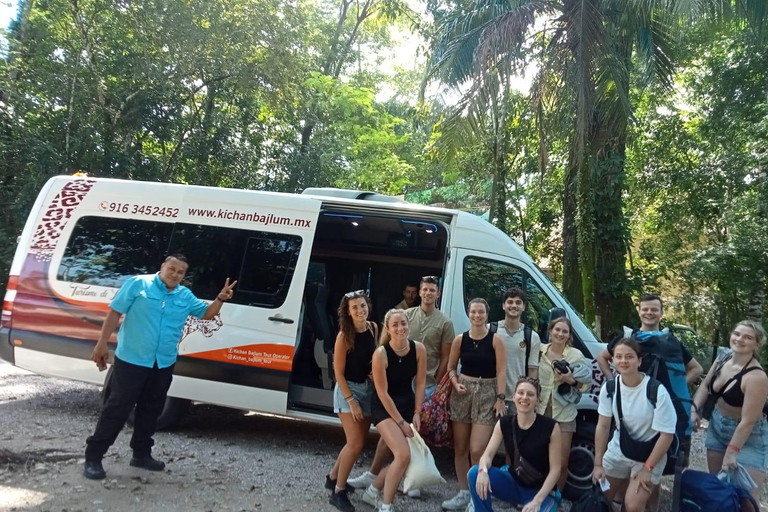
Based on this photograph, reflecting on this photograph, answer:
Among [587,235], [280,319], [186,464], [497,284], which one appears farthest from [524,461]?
[587,235]

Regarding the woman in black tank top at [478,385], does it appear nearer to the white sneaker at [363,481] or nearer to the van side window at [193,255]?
the white sneaker at [363,481]

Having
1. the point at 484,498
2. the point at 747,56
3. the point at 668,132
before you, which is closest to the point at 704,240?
the point at 668,132

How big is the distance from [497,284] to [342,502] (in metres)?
2.44

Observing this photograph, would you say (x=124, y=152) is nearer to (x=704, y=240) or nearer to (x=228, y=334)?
(x=228, y=334)

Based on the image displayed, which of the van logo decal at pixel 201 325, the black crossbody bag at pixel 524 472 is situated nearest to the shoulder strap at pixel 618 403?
the black crossbody bag at pixel 524 472

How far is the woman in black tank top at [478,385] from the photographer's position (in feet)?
15.0

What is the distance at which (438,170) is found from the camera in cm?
2041

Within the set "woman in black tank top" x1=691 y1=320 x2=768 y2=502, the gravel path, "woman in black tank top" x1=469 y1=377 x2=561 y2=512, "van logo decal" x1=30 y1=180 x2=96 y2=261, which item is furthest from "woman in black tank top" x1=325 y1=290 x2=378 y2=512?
"van logo decal" x1=30 y1=180 x2=96 y2=261

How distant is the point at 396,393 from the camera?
4359 mm

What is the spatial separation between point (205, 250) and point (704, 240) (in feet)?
51.4

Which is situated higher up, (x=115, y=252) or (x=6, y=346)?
(x=115, y=252)

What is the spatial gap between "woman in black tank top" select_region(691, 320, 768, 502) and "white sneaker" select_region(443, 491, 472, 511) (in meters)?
1.70

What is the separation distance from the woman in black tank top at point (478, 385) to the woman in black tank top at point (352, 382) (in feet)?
2.25

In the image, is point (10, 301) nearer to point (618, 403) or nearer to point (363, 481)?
point (363, 481)
